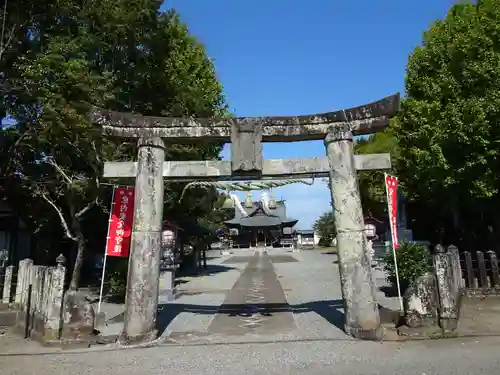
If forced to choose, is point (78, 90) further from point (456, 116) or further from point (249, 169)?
point (456, 116)

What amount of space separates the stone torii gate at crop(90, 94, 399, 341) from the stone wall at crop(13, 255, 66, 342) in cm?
160

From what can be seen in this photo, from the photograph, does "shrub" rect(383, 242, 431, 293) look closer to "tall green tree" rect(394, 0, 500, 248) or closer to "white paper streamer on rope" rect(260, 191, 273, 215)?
"tall green tree" rect(394, 0, 500, 248)

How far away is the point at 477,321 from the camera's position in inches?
368

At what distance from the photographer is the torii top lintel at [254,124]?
8.67 metres

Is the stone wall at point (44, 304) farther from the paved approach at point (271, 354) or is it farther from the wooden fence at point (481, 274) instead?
the wooden fence at point (481, 274)

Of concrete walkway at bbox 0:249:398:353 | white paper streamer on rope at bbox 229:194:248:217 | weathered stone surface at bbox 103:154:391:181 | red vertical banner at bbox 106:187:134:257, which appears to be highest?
white paper streamer on rope at bbox 229:194:248:217

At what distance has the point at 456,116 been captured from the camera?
14.3 metres

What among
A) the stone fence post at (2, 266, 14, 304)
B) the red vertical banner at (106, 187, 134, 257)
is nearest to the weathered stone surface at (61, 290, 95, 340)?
the red vertical banner at (106, 187, 134, 257)

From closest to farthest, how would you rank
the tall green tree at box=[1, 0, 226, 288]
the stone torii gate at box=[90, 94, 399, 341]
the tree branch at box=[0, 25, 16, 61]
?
the stone torii gate at box=[90, 94, 399, 341] < the tree branch at box=[0, 25, 16, 61] < the tall green tree at box=[1, 0, 226, 288]

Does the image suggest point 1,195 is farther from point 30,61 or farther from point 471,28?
point 471,28

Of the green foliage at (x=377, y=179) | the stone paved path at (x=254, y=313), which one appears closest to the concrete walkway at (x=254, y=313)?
the stone paved path at (x=254, y=313)

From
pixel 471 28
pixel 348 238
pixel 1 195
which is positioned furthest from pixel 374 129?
pixel 1 195

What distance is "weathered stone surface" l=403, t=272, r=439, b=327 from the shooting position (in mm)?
8031

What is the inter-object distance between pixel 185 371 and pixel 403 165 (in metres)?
15.4
